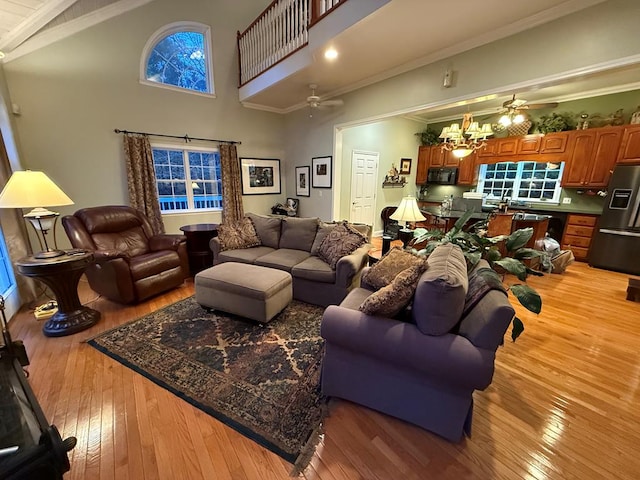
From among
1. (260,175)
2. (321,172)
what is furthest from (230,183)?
(321,172)

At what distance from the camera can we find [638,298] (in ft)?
10.2

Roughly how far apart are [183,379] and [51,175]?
144 inches

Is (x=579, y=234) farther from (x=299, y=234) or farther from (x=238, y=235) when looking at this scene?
(x=238, y=235)

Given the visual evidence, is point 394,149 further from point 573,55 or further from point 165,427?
point 165,427

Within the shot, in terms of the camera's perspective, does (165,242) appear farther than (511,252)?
Yes

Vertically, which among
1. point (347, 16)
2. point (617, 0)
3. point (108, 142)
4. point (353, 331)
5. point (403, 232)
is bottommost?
point (353, 331)

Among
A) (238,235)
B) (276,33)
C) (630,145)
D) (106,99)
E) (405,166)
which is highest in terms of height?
(276,33)

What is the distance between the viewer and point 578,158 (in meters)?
4.67

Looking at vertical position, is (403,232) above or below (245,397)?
above

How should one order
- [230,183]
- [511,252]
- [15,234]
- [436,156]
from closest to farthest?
[511,252] → [15,234] → [230,183] → [436,156]

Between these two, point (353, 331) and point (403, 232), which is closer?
point (353, 331)

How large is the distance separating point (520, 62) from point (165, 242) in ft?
14.6

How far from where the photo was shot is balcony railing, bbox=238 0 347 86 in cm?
321

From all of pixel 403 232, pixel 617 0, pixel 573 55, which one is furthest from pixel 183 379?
pixel 617 0
